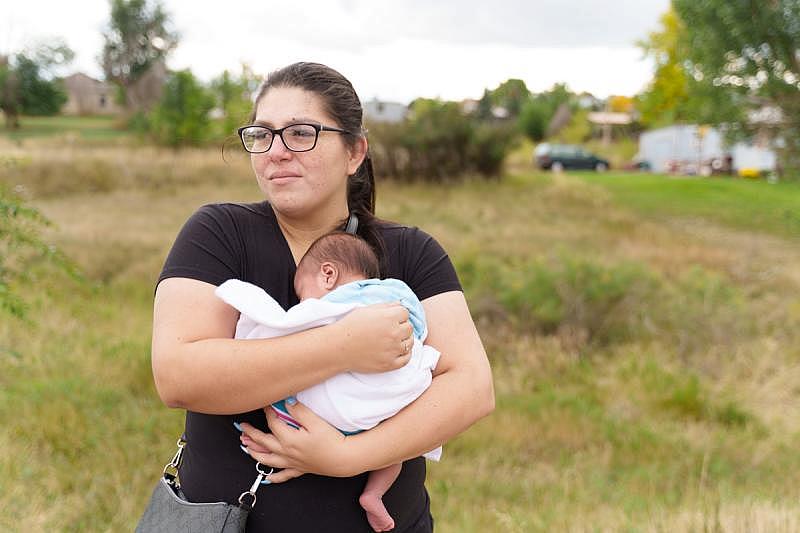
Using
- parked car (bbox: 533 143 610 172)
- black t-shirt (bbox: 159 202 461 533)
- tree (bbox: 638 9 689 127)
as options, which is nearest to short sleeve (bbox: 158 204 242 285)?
black t-shirt (bbox: 159 202 461 533)

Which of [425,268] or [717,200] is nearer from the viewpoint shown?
[425,268]

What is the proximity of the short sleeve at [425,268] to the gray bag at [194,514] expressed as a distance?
1.88ft

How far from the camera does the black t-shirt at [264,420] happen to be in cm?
179

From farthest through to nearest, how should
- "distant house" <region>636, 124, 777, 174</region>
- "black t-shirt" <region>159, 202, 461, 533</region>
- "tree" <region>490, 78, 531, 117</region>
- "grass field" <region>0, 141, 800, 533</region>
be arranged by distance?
"tree" <region>490, 78, 531, 117</region> → "distant house" <region>636, 124, 777, 174</region> → "grass field" <region>0, 141, 800, 533</region> → "black t-shirt" <region>159, 202, 461, 533</region>

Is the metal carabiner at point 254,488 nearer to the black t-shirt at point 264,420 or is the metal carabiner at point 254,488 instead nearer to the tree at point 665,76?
the black t-shirt at point 264,420

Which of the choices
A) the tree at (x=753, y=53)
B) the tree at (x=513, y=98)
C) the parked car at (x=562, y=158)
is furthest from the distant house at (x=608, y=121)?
the tree at (x=753, y=53)

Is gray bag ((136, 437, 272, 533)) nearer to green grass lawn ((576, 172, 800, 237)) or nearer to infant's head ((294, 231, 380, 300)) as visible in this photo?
infant's head ((294, 231, 380, 300))

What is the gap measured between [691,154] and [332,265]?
45.7m

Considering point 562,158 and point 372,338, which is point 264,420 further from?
point 562,158

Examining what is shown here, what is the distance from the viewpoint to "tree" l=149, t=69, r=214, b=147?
2738cm

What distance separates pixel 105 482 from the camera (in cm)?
427

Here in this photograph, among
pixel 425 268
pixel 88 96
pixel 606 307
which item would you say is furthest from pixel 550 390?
pixel 88 96

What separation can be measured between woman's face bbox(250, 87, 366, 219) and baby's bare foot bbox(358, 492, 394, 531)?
0.70 m

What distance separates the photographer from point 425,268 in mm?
1981
